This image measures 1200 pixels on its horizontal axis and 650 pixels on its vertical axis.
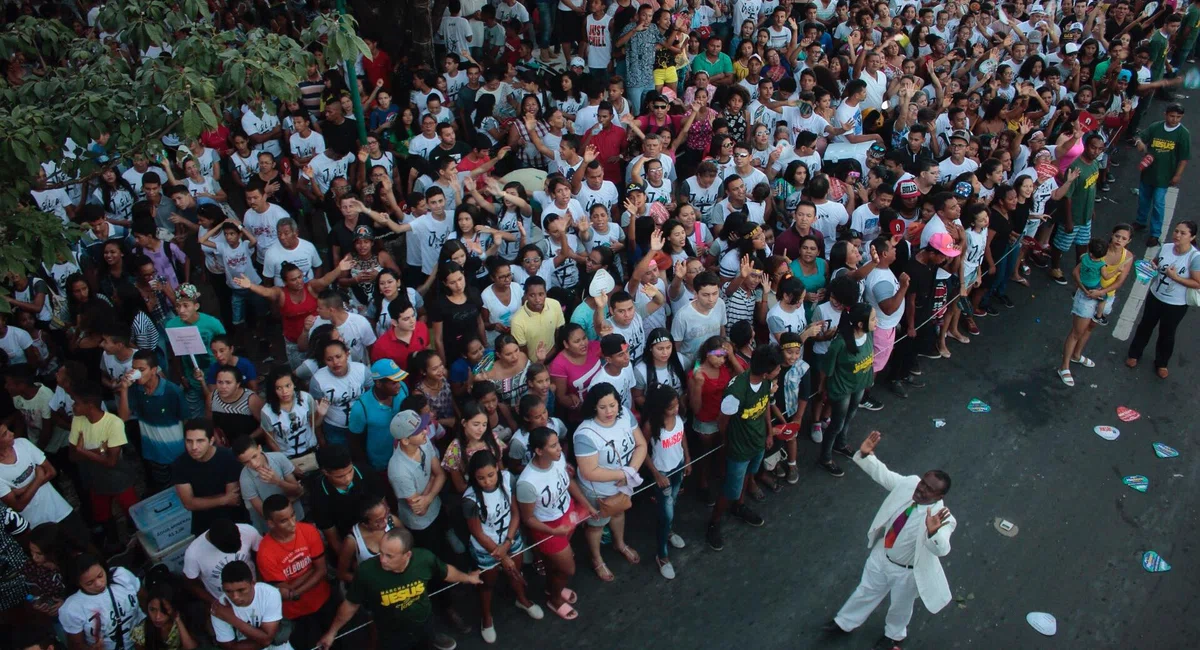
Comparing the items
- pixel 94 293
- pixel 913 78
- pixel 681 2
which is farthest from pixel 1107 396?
pixel 94 293

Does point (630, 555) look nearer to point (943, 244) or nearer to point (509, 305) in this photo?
point (509, 305)

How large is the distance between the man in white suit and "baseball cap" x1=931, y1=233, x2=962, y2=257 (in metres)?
2.92

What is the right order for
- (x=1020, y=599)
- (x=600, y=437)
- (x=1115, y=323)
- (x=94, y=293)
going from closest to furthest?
(x=600, y=437)
(x=1020, y=599)
(x=94, y=293)
(x=1115, y=323)

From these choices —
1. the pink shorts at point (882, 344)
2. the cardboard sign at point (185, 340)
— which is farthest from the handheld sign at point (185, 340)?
→ the pink shorts at point (882, 344)

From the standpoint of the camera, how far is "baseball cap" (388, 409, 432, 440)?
554 cm

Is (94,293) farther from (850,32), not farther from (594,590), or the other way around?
(850,32)

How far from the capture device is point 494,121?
1034 cm

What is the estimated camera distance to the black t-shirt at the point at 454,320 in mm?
6828

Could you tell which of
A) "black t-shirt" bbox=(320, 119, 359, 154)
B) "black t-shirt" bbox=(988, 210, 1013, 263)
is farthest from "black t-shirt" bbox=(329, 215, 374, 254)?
"black t-shirt" bbox=(988, 210, 1013, 263)

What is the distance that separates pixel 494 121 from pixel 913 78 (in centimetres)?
537

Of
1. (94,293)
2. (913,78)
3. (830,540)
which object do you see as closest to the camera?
(830,540)

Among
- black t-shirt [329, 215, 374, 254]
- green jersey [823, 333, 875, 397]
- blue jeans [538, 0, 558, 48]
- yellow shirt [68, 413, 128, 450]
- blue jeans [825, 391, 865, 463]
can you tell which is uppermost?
blue jeans [538, 0, 558, 48]

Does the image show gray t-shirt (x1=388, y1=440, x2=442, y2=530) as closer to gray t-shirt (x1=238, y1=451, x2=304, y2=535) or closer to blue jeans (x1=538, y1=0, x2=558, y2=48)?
gray t-shirt (x1=238, y1=451, x2=304, y2=535)

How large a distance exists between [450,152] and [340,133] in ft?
4.62
